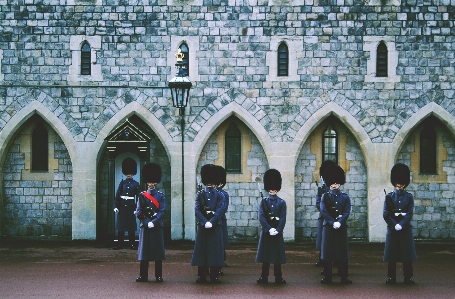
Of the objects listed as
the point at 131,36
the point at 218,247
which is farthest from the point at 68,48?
the point at 218,247

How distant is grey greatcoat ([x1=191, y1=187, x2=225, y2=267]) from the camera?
9500mm

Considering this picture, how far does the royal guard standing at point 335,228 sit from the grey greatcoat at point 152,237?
78.2 inches

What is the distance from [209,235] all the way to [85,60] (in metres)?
6.19

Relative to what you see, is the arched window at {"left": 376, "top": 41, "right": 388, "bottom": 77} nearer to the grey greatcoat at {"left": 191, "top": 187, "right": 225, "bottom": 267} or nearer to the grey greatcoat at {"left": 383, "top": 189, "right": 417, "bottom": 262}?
the grey greatcoat at {"left": 383, "top": 189, "right": 417, "bottom": 262}

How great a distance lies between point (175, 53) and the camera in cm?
1451

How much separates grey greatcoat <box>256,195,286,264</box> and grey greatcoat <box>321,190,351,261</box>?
1.70 ft

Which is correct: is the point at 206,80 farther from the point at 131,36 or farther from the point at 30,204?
the point at 30,204

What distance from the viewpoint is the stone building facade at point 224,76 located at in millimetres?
14445

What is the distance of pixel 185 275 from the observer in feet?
33.4

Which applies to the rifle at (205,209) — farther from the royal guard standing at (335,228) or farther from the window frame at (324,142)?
the window frame at (324,142)

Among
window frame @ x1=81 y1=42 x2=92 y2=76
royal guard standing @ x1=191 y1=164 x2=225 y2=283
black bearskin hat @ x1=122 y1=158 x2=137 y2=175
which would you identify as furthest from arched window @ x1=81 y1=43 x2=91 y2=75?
royal guard standing @ x1=191 y1=164 x2=225 y2=283

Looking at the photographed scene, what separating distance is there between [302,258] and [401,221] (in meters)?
2.84

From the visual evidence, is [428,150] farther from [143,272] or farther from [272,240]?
[143,272]

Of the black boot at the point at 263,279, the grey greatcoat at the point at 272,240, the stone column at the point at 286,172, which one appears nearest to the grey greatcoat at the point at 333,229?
the grey greatcoat at the point at 272,240
